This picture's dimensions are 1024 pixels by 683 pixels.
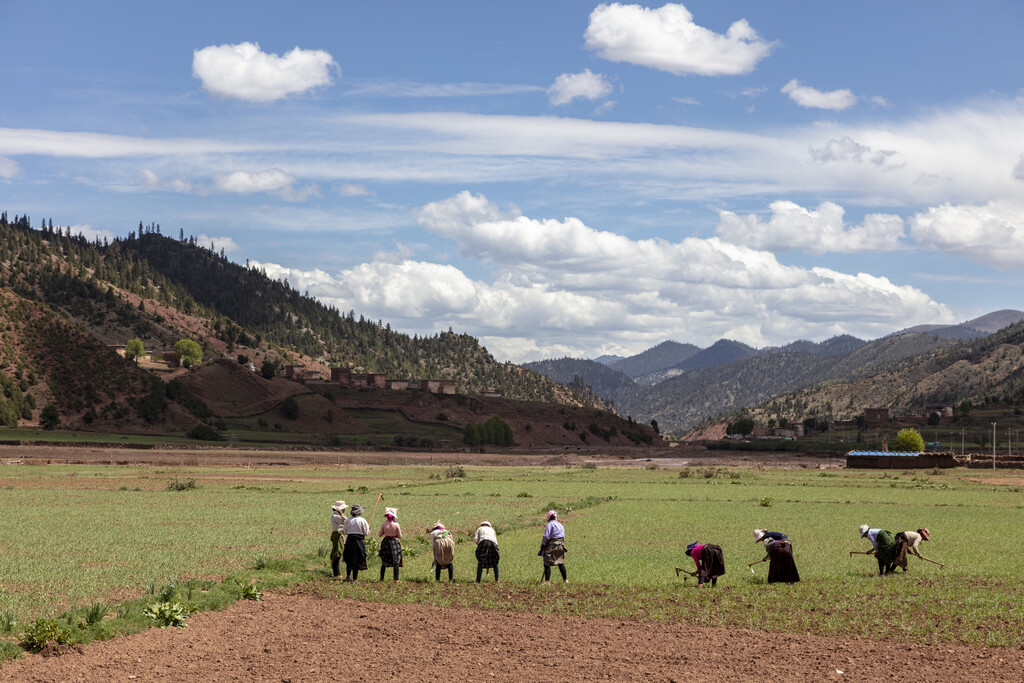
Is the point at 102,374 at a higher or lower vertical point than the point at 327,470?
higher

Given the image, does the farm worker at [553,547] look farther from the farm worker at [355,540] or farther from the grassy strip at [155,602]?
the grassy strip at [155,602]

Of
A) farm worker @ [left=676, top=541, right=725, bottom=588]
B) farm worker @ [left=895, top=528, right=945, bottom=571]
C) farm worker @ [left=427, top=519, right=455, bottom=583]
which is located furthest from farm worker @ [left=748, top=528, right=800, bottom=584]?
farm worker @ [left=427, top=519, right=455, bottom=583]

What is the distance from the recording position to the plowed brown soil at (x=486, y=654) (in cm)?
1609

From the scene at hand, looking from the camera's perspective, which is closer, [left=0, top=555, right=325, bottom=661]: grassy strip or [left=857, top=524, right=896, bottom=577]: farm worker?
[left=0, top=555, right=325, bottom=661]: grassy strip

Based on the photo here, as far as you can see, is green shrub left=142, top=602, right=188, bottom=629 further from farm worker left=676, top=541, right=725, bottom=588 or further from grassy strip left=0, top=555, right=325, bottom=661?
farm worker left=676, top=541, right=725, bottom=588

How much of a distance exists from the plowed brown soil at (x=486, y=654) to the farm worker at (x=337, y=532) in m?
4.34

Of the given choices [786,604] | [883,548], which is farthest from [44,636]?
[883,548]

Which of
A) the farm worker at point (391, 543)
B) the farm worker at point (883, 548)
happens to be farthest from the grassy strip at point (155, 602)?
the farm worker at point (883, 548)

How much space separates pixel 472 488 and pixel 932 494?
1214 inches

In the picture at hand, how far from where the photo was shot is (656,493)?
202 feet

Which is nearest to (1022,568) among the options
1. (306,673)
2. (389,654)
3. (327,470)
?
(389,654)

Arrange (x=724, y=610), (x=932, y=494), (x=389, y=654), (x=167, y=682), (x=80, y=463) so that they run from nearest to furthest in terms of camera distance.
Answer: (x=167, y=682) → (x=389, y=654) → (x=724, y=610) → (x=932, y=494) → (x=80, y=463)

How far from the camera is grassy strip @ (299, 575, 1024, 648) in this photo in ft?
62.5

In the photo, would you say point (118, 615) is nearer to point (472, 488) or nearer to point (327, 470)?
point (472, 488)
